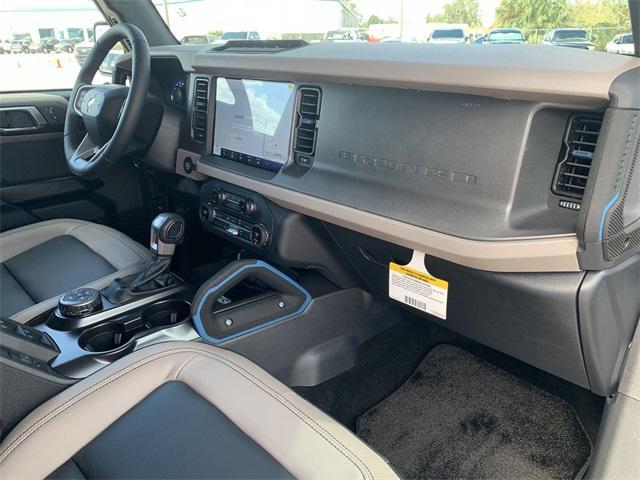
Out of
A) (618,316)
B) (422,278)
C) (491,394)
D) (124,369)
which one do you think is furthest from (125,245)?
(618,316)

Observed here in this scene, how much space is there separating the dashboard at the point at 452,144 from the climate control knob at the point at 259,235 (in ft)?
0.36

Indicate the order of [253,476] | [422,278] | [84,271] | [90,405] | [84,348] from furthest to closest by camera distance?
[84,271]
[84,348]
[422,278]
[90,405]
[253,476]

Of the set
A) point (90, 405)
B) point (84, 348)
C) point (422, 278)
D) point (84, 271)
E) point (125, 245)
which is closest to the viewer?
point (90, 405)

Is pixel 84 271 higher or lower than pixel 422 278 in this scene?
lower

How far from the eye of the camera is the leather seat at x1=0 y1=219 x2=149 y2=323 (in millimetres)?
1498

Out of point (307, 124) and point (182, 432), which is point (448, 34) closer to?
point (307, 124)

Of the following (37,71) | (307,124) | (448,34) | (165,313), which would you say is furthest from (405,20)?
(37,71)

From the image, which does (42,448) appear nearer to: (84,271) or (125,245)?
(84,271)

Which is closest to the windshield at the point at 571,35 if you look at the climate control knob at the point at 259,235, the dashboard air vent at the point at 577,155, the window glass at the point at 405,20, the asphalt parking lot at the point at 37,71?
the window glass at the point at 405,20

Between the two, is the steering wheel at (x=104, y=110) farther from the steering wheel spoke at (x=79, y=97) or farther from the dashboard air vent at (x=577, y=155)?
the dashboard air vent at (x=577, y=155)

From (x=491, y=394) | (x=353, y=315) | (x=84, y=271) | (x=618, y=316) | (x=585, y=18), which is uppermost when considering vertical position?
(x=585, y=18)

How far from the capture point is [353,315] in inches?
66.2

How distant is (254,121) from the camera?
1.49m

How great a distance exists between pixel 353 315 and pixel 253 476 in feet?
2.83
